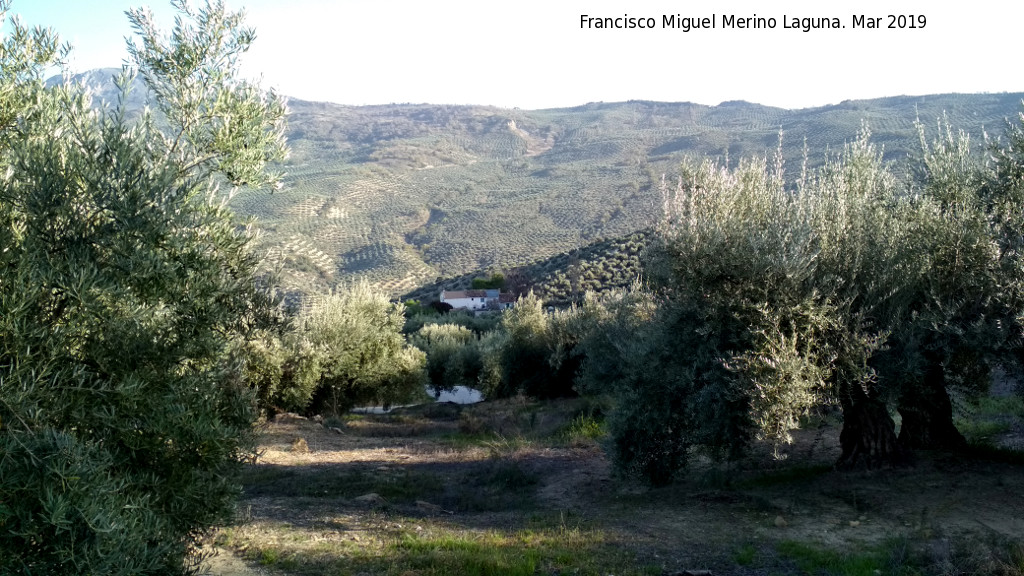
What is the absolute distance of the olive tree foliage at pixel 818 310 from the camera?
381 inches

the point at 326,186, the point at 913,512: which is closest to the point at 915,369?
the point at 913,512

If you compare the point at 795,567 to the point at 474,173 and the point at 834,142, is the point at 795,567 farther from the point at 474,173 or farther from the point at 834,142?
the point at 474,173

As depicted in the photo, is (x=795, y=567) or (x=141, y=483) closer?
(x=141, y=483)

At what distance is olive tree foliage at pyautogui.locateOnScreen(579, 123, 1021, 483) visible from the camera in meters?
9.69

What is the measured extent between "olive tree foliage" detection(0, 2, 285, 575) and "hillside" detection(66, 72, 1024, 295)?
4274cm

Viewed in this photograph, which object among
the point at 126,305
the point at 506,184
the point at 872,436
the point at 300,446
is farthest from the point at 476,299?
the point at 506,184

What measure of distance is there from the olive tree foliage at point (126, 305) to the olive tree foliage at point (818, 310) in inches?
260

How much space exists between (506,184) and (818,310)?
4461 inches

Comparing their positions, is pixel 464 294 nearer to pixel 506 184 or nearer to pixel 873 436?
pixel 873 436

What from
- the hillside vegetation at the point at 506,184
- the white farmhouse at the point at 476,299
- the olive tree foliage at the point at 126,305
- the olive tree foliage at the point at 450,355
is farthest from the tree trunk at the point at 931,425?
the white farmhouse at the point at 476,299

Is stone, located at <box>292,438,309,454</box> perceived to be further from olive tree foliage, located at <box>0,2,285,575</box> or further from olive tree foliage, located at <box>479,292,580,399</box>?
olive tree foliage, located at <box>479,292,580,399</box>

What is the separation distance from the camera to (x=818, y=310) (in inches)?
386

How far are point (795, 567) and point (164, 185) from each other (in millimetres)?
8016

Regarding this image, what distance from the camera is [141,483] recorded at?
5.43 metres
